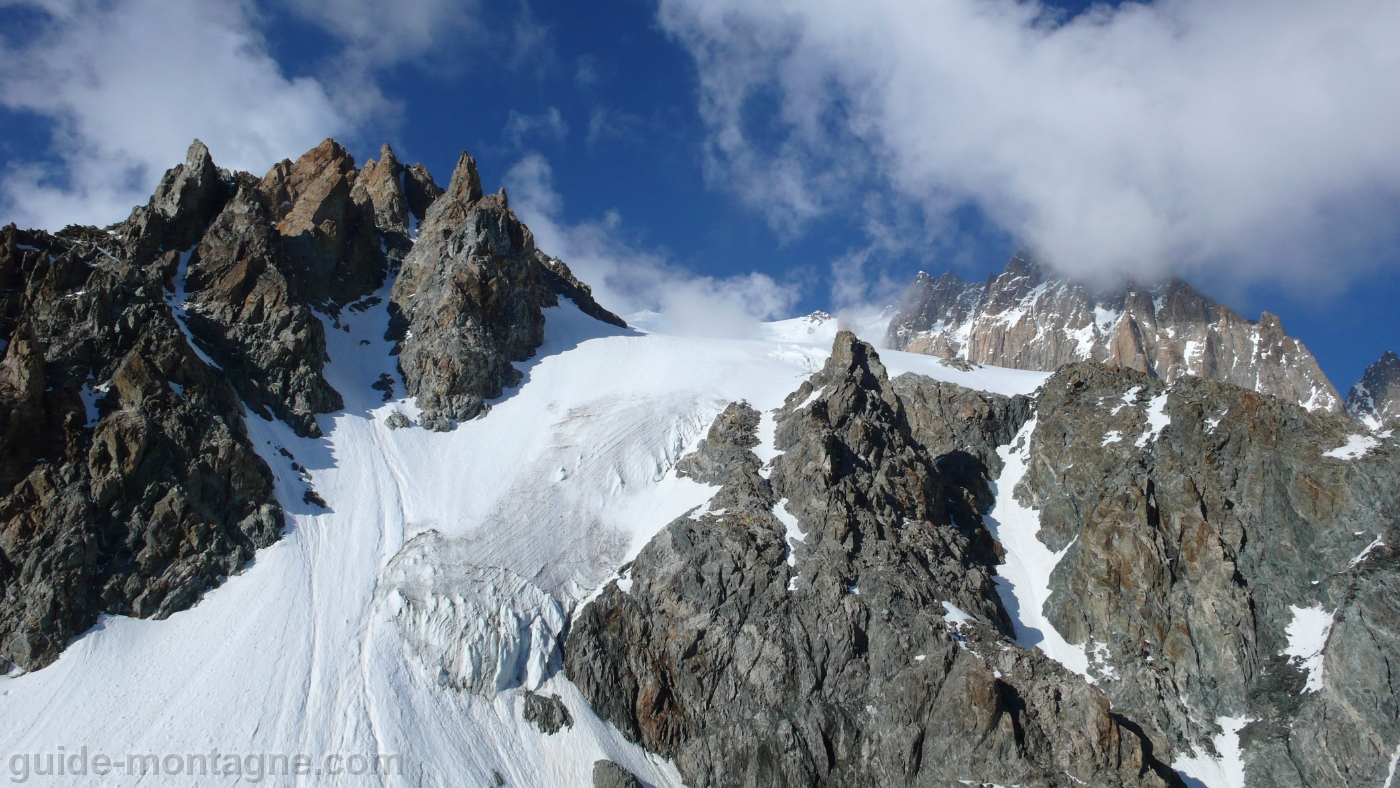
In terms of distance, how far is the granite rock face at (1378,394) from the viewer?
399 feet

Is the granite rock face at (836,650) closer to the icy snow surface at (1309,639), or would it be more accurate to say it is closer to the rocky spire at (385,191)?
the icy snow surface at (1309,639)

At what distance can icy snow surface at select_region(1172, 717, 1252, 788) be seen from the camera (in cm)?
3525

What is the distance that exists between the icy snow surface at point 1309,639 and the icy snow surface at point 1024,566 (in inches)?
374

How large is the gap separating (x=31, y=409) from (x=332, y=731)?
23.3m

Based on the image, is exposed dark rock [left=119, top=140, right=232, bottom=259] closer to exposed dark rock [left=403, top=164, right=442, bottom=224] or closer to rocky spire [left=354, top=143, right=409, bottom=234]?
rocky spire [left=354, top=143, right=409, bottom=234]

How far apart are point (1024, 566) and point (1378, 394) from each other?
123 m

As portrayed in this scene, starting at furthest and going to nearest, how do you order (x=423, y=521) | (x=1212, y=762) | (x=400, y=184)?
(x=400, y=184) < (x=423, y=521) < (x=1212, y=762)

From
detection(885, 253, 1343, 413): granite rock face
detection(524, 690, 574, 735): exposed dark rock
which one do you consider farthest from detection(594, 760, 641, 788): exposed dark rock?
detection(885, 253, 1343, 413): granite rock face

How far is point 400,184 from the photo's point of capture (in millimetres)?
86438

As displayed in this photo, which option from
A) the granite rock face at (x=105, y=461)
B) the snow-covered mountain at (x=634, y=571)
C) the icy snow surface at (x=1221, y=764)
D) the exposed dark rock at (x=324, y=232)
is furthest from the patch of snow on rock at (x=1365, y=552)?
the exposed dark rock at (x=324, y=232)

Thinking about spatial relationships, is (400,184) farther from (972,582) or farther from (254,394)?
(972,582)

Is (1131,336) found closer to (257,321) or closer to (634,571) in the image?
(634,571)

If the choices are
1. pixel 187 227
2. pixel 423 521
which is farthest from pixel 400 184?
pixel 423 521

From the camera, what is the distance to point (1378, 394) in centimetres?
12644
